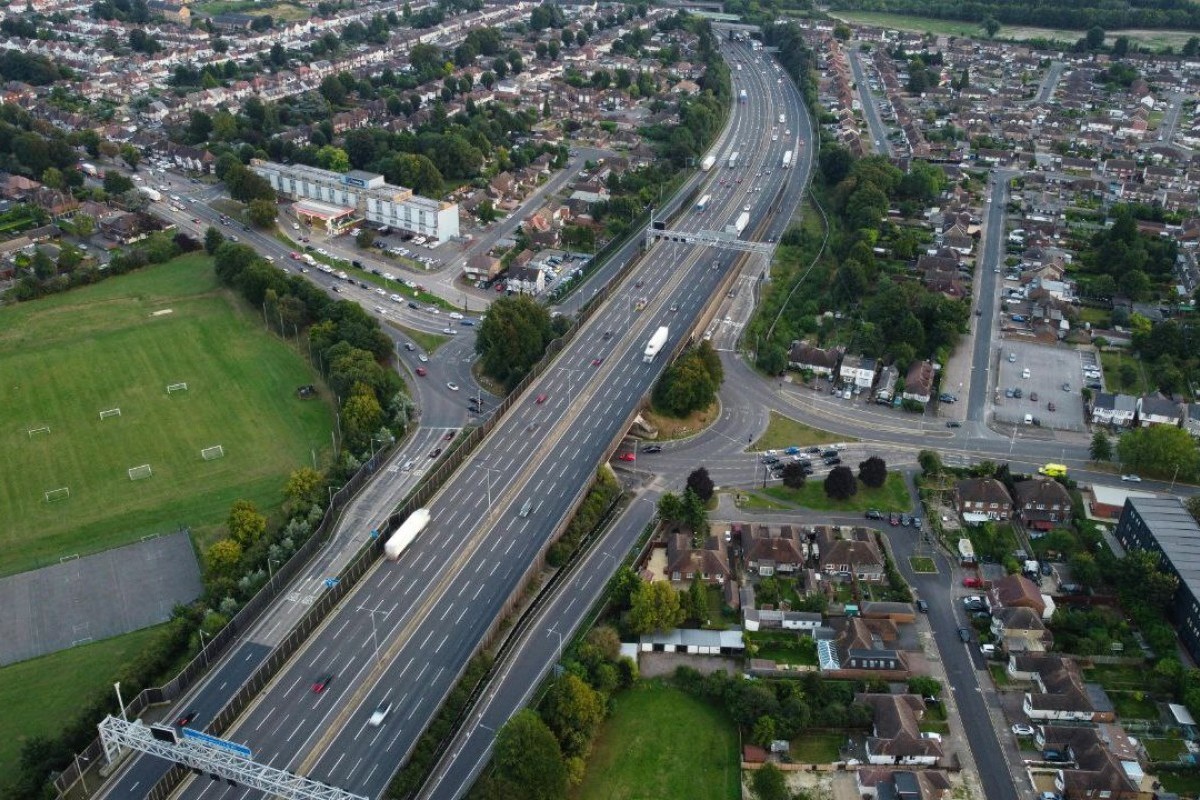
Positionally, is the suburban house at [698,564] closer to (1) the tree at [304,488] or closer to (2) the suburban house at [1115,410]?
(1) the tree at [304,488]

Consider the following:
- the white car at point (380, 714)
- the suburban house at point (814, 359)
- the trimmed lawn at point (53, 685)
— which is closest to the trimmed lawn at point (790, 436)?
the suburban house at point (814, 359)

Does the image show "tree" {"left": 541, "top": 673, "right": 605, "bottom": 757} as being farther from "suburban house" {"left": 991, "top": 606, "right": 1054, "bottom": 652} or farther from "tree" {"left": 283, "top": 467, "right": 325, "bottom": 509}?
"suburban house" {"left": 991, "top": 606, "right": 1054, "bottom": 652}

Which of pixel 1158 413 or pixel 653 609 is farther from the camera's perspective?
pixel 1158 413

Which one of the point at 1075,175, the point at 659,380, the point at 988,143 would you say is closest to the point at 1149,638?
the point at 659,380

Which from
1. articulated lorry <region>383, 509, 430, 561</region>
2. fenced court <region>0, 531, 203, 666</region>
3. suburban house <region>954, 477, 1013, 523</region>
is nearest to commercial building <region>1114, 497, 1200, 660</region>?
suburban house <region>954, 477, 1013, 523</region>

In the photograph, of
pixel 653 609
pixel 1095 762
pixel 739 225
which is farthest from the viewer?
pixel 739 225

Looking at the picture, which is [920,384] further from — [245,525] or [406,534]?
[245,525]

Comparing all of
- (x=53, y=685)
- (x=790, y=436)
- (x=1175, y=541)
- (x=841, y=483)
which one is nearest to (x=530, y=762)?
(x=53, y=685)
